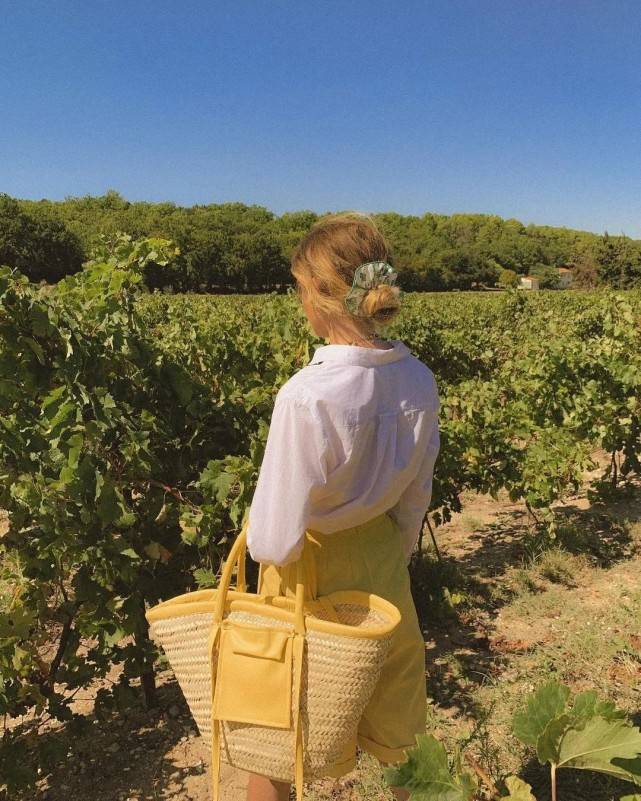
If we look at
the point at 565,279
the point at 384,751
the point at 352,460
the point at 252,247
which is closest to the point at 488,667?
the point at 384,751

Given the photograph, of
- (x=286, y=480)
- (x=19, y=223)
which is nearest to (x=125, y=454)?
(x=286, y=480)

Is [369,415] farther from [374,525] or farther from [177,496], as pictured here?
[177,496]

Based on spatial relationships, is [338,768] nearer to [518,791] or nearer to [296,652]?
[296,652]

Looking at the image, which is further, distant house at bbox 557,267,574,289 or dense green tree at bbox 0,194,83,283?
distant house at bbox 557,267,574,289

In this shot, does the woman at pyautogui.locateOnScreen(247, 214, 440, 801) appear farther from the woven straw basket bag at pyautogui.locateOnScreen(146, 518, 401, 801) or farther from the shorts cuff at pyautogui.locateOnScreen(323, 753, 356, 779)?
the woven straw basket bag at pyautogui.locateOnScreen(146, 518, 401, 801)

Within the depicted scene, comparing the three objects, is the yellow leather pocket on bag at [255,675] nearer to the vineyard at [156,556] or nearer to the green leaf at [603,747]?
the vineyard at [156,556]

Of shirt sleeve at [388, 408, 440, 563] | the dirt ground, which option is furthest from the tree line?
shirt sleeve at [388, 408, 440, 563]

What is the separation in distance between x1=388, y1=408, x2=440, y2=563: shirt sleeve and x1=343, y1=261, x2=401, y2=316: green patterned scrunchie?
1.35ft

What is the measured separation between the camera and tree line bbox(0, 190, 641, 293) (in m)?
61.8

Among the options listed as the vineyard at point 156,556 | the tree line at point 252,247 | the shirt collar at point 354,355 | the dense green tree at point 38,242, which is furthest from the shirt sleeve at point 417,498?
the dense green tree at point 38,242

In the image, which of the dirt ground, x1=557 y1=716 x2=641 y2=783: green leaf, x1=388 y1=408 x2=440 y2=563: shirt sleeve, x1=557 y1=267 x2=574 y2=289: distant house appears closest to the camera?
x1=557 y1=716 x2=641 y2=783: green leaf

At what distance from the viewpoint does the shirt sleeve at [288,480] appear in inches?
54.6

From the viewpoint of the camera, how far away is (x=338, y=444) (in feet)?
4.71

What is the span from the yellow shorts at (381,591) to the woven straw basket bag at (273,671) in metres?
0.10
